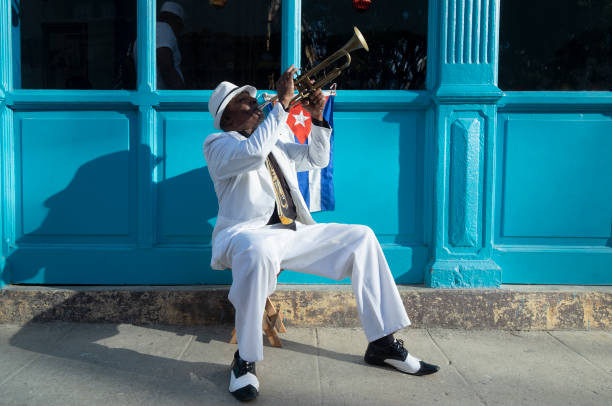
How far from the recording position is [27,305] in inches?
141

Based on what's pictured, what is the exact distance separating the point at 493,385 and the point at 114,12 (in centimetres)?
361

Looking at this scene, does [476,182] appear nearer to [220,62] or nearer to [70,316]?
[220,62]

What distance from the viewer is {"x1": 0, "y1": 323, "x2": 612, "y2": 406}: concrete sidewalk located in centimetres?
257

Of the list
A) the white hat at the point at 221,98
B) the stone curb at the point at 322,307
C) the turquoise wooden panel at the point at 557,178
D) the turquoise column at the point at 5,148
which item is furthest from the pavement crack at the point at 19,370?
the turquoise wooden panel at the point at 557,178

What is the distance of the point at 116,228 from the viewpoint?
3789 mm

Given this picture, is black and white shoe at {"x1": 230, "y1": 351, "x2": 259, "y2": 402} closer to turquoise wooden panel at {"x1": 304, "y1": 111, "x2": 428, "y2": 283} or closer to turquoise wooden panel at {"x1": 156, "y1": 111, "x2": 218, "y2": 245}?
turquoise wooden panel at {"x1": 304, "y1": 111, "x2": 428, "y2": 283}

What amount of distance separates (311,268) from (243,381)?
0.73 meters

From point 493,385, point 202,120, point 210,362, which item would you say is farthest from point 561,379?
point 202,120

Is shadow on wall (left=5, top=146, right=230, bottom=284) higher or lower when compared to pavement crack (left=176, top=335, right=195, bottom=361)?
higher

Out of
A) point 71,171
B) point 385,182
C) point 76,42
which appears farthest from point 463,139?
point 76,42

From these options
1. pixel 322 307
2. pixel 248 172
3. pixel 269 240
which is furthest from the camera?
pixel 322 307

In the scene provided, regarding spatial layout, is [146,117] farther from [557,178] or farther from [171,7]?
[557,178]

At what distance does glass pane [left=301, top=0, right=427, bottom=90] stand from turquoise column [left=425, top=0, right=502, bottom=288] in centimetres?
18

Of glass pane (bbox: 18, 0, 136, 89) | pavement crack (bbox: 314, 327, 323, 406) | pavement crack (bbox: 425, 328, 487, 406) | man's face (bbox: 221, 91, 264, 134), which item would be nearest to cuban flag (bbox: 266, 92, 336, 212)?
man's face (bbox: 221, 91, 264, 134)
